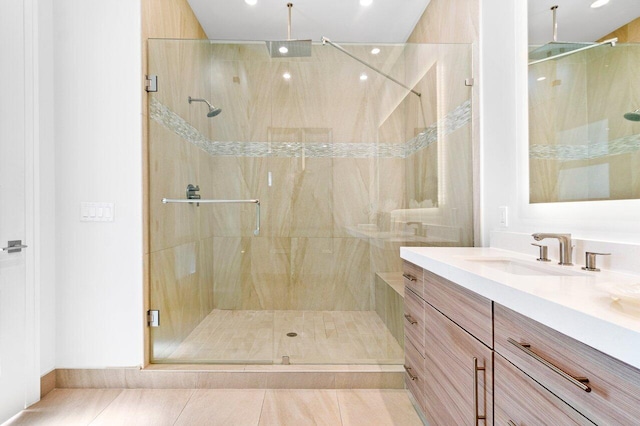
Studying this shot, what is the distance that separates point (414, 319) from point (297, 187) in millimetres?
1219

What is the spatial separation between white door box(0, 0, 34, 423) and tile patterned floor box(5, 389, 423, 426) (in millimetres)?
230

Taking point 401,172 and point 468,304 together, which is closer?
point 468,304

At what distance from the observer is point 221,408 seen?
6.14 feet

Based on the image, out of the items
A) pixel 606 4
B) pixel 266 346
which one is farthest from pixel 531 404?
pixel 266 346

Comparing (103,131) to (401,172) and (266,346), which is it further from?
(401,172)

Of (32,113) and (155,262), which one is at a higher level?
(32,113)

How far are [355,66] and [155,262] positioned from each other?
76.5 inches

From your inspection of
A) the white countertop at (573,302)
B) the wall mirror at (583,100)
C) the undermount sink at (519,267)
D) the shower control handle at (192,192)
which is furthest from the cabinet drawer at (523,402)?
the shower control handle at (192,192)

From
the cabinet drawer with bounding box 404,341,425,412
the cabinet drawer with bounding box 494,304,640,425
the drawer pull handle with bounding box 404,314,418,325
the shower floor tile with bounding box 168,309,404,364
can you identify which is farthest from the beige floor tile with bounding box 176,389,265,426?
the cabinet drawer with bounding box 494,304,640,425

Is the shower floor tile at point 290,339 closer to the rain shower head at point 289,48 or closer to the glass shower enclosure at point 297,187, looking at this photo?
the glass shower enclosure at point 297,187

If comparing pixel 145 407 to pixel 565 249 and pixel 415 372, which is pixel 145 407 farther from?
pixel 565 249

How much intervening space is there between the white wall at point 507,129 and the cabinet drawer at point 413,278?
582mm

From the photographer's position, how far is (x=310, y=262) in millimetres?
2588

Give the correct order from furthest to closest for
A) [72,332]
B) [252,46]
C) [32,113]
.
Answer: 1. [252,46]
2. [72,332]
3. [32,113]
